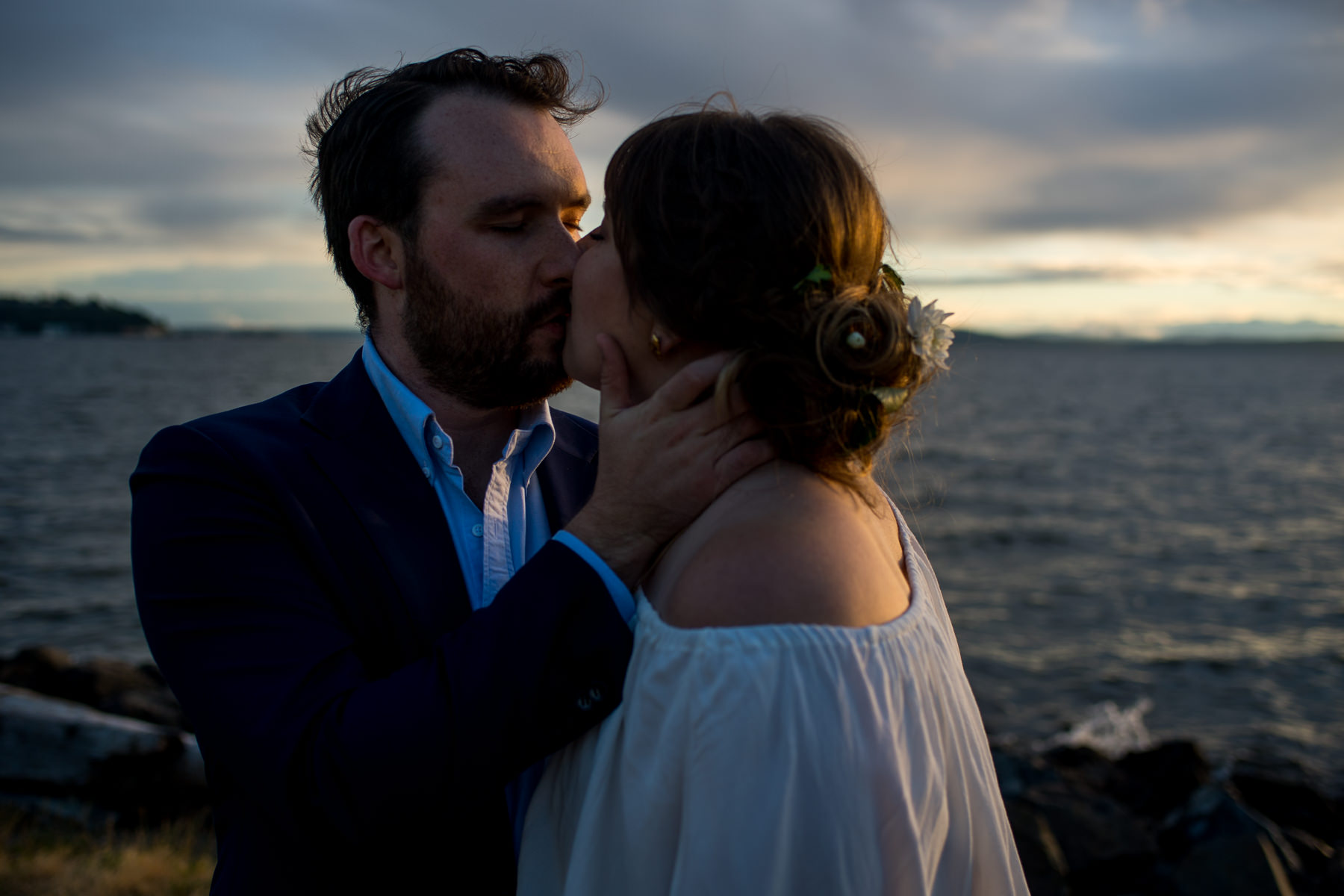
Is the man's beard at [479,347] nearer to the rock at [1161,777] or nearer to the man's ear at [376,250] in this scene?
the man's ear at [376,250]

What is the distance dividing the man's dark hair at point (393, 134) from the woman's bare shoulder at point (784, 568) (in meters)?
1.51

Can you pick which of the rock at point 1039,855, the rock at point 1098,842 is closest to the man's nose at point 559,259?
the rock at point 1039,855

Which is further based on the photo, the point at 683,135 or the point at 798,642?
the point at 683,135

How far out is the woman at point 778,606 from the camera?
1422 millimetres

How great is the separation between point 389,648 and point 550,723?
1.90ft

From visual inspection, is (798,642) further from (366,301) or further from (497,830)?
(366,301)

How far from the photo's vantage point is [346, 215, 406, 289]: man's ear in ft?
8.66

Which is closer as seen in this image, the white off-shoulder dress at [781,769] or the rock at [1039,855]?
the white off-shoulder dress at [781,769]

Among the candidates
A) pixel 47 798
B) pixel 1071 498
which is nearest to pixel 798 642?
pixel 47 798

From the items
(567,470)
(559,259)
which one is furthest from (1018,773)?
(559,259)

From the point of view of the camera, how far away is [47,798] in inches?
202

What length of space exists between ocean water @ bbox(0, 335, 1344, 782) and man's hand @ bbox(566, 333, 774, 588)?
1.41ft

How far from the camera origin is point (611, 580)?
1722mm

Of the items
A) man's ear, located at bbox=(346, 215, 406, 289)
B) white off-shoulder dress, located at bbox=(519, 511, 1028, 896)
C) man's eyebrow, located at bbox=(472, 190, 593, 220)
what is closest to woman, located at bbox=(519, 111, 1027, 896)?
white off-shoulder dress, located at bbox=(519, 511, 1028, 896)
